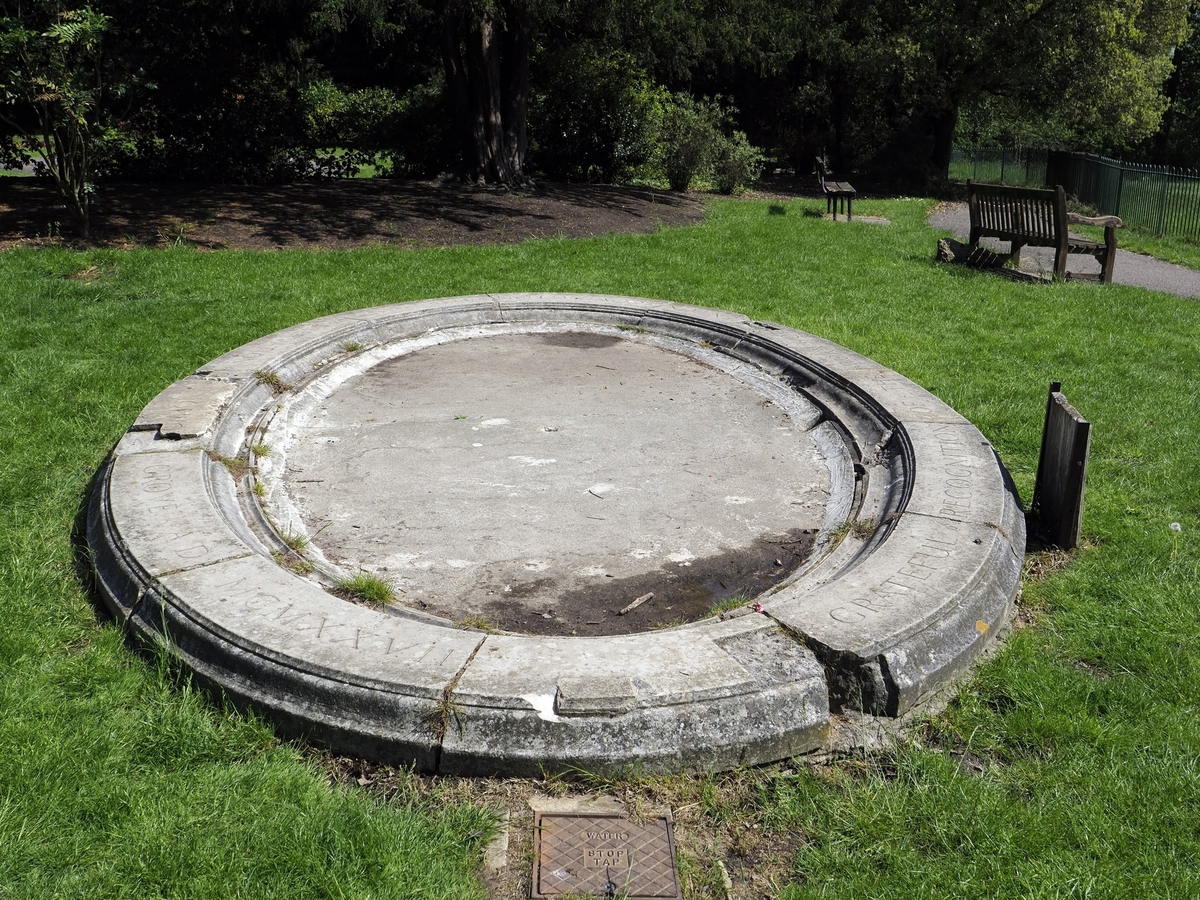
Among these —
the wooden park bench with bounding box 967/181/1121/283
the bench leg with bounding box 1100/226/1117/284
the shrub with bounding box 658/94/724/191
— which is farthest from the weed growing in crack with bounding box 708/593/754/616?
the shrub with bounding box 658/94/724/191

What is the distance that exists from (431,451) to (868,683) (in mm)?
3012

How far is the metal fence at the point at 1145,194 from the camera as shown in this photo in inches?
594

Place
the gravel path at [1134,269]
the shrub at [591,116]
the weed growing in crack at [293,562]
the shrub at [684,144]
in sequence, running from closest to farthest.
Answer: the weed growing in crack at [293,562]
the gravel path at [1134,269]
the shrub at [684,144]
the shrub at [591,116]

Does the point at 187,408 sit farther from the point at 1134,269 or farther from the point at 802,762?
the point at 1134,269

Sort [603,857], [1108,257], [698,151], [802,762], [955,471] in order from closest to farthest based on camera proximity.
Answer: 1. [603,857]
2. [802,762]
3. [955,471]
4. [1108,257]
5. [698,151]

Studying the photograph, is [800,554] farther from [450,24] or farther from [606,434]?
[450,24]

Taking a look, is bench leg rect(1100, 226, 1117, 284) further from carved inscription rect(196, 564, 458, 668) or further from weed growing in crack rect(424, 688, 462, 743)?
weed growing in crack rect(424, 688, 462, 743)

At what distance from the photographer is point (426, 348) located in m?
7.45

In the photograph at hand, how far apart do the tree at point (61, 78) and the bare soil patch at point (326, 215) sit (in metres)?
0.78

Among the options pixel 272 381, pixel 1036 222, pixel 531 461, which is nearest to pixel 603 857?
pixel 531 461

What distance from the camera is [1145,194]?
53.5 ft

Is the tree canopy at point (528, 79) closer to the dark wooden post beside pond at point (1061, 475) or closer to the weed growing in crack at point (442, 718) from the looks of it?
the weed growing in crack at point (442, 718)

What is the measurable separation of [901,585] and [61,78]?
866 cm

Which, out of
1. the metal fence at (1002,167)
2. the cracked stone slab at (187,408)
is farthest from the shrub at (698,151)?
the cracked stone slab at (187,408)
